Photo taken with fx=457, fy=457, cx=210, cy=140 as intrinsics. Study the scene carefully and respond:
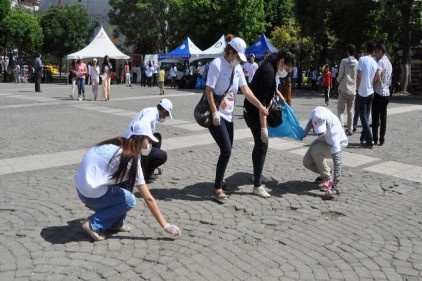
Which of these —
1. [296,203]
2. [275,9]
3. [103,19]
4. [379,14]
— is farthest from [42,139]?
[103,19]

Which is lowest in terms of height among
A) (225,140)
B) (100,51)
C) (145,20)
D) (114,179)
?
(114,179)

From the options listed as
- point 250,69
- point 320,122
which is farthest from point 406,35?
Result: point 320,122

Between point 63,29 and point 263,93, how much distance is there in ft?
133

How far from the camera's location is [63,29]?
139 ft

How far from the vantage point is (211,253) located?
4023 mm

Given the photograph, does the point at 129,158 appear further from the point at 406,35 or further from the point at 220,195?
the point at 406,35

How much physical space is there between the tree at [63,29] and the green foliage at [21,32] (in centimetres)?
379

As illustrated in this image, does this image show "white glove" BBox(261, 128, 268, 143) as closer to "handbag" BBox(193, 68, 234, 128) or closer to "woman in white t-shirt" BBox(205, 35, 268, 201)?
"woman in white t-shirt" BBox(205, 35, 268, 201)

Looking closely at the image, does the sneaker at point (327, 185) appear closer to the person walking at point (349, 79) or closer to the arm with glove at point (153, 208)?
the arm with glove at point (153, 208)

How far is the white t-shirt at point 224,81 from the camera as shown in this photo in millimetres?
5160

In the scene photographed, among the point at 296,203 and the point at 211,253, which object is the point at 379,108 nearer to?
the point at 296,203

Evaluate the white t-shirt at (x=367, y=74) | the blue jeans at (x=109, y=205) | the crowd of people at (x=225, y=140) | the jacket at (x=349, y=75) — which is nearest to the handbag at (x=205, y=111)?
the crowd of people at (x=225, y=140)

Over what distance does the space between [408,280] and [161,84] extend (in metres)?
18.6

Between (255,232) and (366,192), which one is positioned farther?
(366,192)
